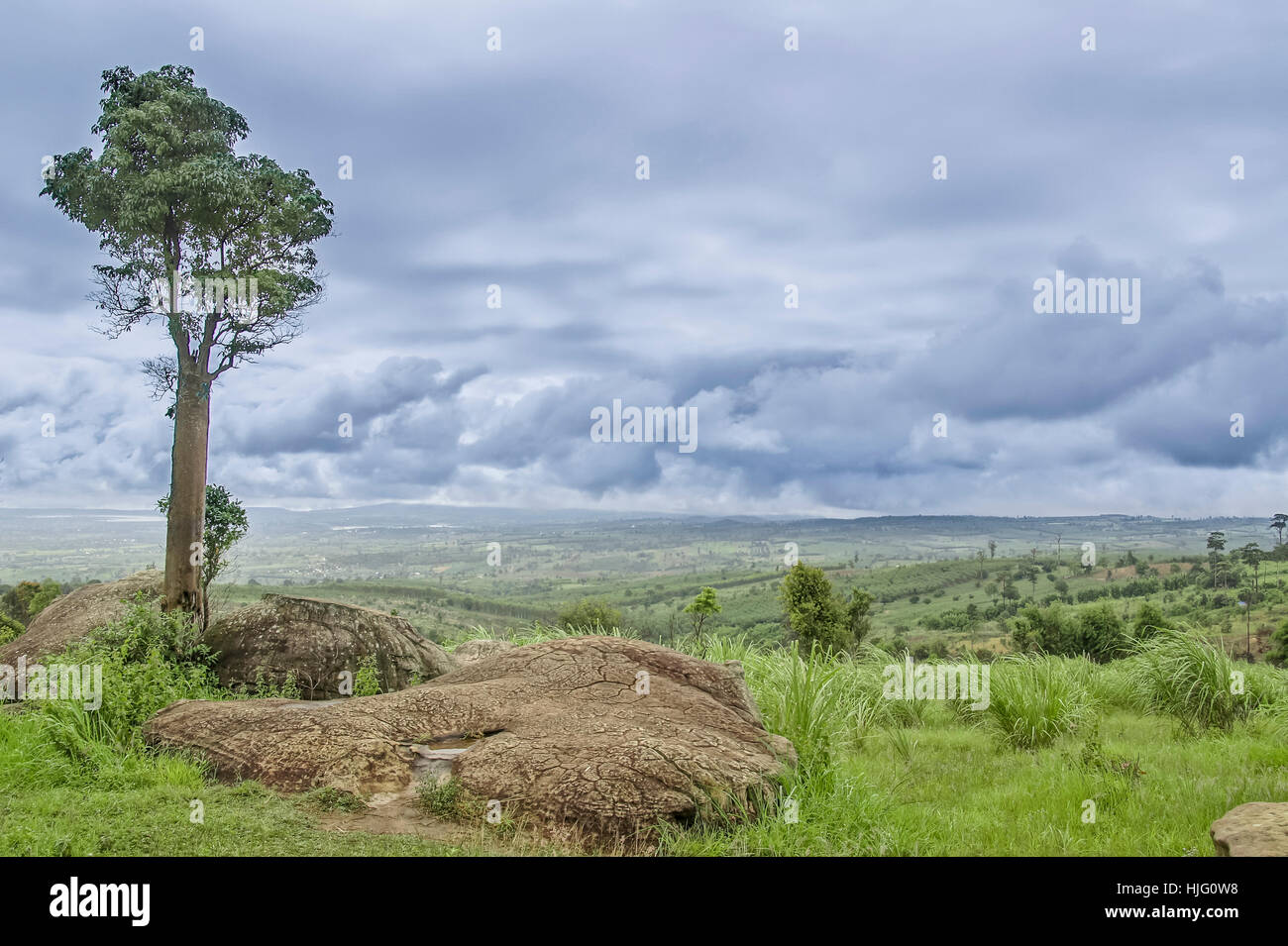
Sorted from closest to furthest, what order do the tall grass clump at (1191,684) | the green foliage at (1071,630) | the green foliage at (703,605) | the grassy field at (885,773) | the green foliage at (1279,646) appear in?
the grassy field at (885,773) < the tall grass clump at (1191,684) < the green foliage at (703,605) < the green foliage at (1071,630) < the green foliage at (1279,646)

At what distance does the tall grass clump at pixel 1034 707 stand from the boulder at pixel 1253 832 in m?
4.50

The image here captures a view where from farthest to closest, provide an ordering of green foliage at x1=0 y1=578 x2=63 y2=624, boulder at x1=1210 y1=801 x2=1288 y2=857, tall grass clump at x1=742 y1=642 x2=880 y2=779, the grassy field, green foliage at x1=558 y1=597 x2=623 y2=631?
green foliage at x1=0 y1=578 x2=63 y2=624, green foliage at x1=558 y1=597 x2=623 y2=631, tall grass clump at x1=742 y1=642 x2=880 y2=779, the grassy field, boulder at x1=1210 y1=801 x2=1288 y2=857

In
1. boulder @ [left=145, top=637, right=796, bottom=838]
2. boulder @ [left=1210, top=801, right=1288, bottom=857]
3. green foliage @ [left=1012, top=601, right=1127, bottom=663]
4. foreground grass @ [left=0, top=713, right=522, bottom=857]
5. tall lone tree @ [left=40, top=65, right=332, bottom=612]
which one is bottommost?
green foliage @ [left=1012, top=601, right=1127, bottom=663]

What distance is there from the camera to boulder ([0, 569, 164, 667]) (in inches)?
538

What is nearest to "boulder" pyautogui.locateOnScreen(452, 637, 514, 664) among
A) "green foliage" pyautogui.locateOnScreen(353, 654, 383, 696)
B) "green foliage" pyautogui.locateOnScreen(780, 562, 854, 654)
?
"green foliage" pyautogui.locateOnScreen(353, 654, 383, 696)

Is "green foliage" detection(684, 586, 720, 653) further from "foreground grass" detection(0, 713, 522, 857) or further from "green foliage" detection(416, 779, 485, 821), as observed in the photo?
"foreground grass" detection(0, 713, 522, 857)

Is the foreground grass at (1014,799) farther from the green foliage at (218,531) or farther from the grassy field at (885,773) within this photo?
the green foliage at (218,531)

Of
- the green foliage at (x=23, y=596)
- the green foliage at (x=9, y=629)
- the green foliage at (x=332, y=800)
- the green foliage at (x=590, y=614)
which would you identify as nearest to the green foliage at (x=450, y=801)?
the green foliage at (x=332, y=800)

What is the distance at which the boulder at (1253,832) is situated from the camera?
18.2 feet

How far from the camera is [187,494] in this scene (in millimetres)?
13781

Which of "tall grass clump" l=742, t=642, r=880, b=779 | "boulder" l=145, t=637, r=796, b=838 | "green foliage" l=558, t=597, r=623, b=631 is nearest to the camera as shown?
"boulder" l=145, t=637, r=796, b=838

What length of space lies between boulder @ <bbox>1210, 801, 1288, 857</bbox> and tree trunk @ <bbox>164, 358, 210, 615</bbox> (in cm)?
1350

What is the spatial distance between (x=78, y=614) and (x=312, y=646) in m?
5.66
